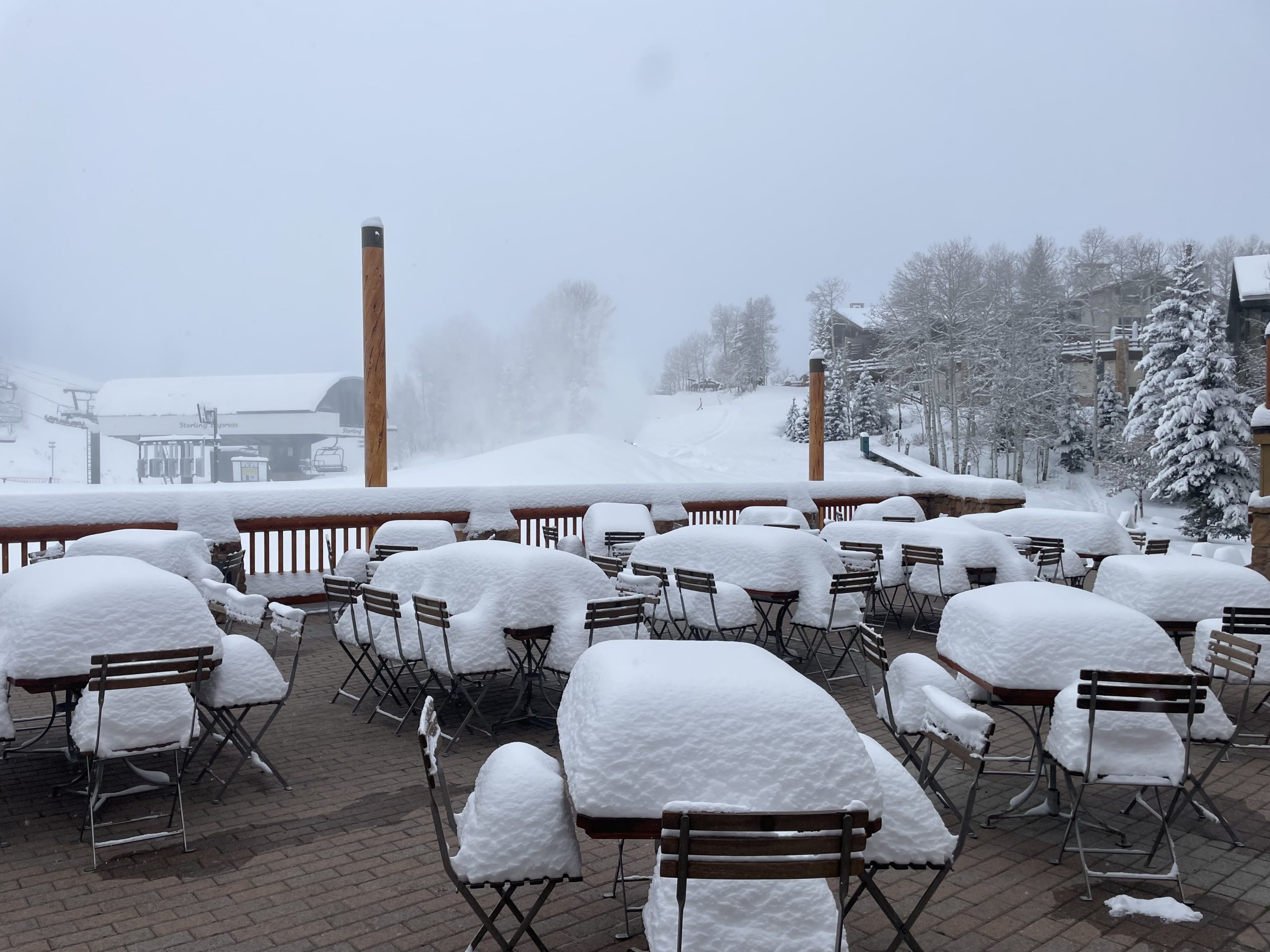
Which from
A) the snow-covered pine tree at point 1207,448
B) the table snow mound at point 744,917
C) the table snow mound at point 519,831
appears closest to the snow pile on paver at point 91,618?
the table snow mound at point 519,831

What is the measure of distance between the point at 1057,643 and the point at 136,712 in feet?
14.5

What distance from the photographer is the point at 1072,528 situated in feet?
38.3

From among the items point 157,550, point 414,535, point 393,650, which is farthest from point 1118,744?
point 157,550

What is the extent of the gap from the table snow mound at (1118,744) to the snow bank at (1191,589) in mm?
3062

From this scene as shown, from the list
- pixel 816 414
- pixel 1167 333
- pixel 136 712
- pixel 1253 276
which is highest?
pixel 1253 276

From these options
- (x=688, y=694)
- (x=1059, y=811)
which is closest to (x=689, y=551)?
(x=1059, y=811)

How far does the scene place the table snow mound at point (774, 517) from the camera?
12.4m

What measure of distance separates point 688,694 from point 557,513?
10529 millimetres

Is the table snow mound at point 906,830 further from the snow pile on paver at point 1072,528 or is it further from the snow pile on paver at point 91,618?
the snow pile on paver at point 1072,528

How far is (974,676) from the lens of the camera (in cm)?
481

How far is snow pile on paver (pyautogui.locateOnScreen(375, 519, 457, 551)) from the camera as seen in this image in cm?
1010

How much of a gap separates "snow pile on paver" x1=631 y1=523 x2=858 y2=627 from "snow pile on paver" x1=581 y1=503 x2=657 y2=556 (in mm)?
2888

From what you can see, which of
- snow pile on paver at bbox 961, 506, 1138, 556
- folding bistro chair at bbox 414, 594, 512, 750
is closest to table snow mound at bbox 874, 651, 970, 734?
folding bistro chair at bbox 414, 594, 512, 750

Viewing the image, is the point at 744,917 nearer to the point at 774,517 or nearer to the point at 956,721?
the point at 956,721
